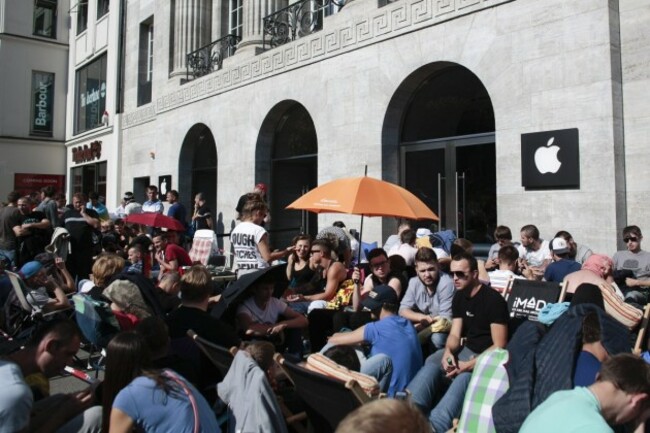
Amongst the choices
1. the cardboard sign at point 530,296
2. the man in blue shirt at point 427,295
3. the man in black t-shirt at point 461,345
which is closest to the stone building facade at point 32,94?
the man in blue shirt at point 427,295

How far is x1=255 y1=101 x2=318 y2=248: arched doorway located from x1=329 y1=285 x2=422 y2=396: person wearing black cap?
9251 millimetres

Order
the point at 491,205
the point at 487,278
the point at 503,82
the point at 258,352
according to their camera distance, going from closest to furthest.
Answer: the point at 258,352 → the point at 487,278 → the point at 503,82 → the point at 491,205

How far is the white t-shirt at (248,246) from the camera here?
250 inches

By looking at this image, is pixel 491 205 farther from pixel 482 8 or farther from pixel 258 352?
pixel 258 352

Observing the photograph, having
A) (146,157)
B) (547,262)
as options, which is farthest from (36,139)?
(547,262)

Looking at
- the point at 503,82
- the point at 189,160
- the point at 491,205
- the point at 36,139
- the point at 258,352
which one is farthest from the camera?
the point at 36,139

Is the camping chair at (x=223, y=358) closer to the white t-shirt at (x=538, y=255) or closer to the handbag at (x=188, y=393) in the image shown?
the handbag at (x=188, y=393)

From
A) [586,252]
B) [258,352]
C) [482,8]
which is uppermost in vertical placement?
[482,8]

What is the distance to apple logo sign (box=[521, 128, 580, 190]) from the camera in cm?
820

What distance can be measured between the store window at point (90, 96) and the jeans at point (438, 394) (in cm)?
2335

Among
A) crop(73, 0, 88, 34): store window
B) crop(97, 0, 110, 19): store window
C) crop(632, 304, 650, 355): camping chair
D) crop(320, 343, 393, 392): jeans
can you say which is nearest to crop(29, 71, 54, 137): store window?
crop(73, 0, 88, 34): store window

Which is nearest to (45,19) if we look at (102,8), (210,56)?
(102,8)

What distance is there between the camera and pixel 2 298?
6035 mm

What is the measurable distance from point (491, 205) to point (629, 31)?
3506 mm
